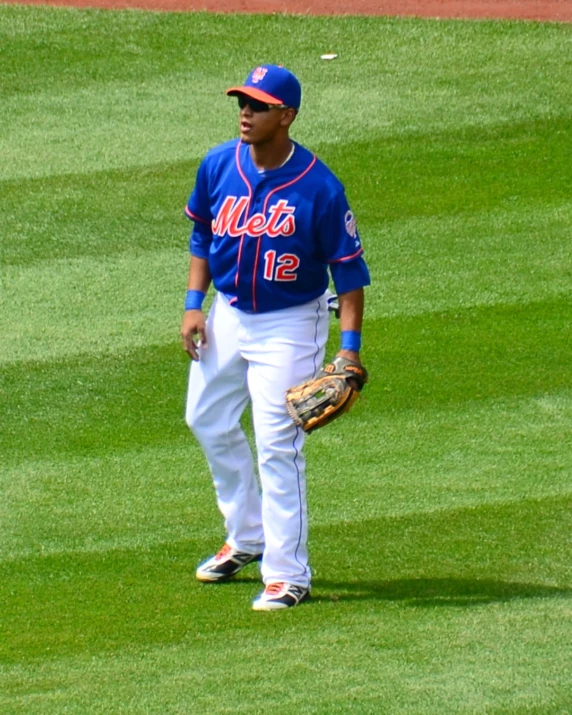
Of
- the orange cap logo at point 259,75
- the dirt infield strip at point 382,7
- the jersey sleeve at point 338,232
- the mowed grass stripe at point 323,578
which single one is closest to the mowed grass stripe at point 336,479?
the mowed grass stripe at point 323,578

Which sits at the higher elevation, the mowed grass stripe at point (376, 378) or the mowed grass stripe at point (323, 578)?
the mowed grass stripe at point (376, 378)

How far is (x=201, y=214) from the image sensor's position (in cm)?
504

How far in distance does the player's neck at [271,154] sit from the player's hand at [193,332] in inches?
25.4

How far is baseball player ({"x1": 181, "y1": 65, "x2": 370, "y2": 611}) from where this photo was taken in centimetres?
472

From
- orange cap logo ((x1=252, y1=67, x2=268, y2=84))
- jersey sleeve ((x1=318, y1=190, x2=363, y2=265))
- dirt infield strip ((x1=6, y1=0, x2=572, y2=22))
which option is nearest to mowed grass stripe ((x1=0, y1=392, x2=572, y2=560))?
jersey sleeve ((x1=318, y1=190, x2=363, y2=265))

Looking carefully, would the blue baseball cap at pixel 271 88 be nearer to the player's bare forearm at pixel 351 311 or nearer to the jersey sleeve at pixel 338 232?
the jersey sleeve at pixel 338 232

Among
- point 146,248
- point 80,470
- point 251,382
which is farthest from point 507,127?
point 251,382

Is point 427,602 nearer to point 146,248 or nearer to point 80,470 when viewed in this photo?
point 80,470

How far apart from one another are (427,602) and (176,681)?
1087 mm

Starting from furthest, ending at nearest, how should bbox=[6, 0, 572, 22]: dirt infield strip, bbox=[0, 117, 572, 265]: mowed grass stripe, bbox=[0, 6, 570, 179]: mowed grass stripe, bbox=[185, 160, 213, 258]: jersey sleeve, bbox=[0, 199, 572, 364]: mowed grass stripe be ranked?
bbox=[6, 0, 572, 22]: dirt infield strip → bbox=[0, 6, 570, 179]: mowed grass stripe → bbox=[0, 117, 572, 265]: mowed grass stripe → bbox=[0, 199, 572, 364]: mowed grass stripe → bbox=[185, 160, 213, 258]: jersey sleeve

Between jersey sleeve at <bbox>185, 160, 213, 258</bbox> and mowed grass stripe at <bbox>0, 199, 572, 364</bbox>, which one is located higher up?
jersey sleeve at <bbox>185, 160, 213, 258</bbox>

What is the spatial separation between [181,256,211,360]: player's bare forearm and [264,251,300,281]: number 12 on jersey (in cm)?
44

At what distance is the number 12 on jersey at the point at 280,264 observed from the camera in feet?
15.5

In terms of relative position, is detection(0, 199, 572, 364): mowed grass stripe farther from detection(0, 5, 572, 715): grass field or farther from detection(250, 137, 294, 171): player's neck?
detection(250, 137, 294, 171): player's neck
